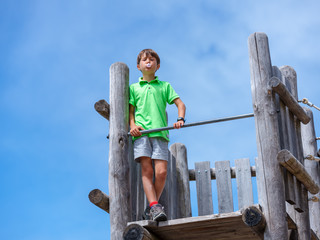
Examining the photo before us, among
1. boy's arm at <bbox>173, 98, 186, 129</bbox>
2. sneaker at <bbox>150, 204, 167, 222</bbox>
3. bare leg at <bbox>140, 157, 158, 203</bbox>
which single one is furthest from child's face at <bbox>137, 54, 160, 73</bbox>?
sneaker at <bbox>150, 204, 167, 222</bbox>

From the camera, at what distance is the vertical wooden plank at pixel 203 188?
843cm

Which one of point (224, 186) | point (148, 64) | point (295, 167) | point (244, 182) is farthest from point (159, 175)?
point (244, 182)

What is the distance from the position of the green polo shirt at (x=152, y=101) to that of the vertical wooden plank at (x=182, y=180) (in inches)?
52.9

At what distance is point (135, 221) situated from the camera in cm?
682

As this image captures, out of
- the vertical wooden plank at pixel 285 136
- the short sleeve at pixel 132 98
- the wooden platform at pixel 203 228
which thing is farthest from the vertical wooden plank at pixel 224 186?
the short sleeve at pixel 132 98

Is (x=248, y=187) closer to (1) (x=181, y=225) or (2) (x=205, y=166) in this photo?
(2) (x=205, y=166)

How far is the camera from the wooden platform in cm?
635

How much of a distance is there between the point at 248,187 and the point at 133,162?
1965 millimetres

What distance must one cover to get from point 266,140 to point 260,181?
1.44 feet

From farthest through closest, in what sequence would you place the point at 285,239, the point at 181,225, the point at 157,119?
1. the point at 157,119
2. the point at 181,225
3. the point at 285,239

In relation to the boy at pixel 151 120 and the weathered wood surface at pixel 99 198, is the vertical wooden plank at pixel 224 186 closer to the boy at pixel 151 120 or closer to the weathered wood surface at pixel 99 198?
the boy at pixel 151 120

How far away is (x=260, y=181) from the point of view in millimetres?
6484

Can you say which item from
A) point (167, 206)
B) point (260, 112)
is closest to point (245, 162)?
point (167, 206)

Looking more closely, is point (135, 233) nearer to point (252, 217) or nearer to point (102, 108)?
point (252, 217)
